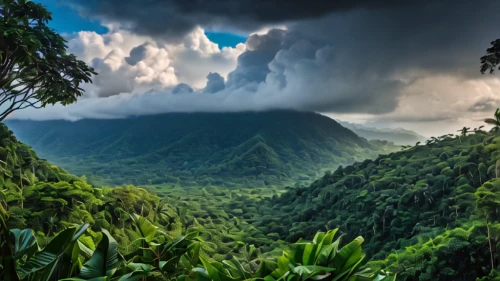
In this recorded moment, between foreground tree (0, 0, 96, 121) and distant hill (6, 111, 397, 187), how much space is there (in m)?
16.2

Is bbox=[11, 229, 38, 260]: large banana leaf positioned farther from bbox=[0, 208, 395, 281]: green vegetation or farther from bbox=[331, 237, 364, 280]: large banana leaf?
bbox=[331, 237, 364, 280]: large banana leaf

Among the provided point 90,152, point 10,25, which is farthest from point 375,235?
point 90,152

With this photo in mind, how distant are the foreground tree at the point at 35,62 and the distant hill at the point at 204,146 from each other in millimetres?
16234

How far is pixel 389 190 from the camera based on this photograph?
9617 mm

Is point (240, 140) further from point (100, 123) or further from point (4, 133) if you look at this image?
point (4, 133)

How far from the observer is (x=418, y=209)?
8648 mm

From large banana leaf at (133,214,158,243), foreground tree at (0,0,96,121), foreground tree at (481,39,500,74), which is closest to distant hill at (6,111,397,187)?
foreground tree at (0,0,96,121)

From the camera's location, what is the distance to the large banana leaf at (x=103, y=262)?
840 mm

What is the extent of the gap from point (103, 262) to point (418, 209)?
29.4 ft

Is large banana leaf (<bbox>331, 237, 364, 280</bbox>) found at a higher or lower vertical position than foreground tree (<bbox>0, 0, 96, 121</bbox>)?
lower

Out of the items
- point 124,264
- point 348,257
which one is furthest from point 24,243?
point 348,257

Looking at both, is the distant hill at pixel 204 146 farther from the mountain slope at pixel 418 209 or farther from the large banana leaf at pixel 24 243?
the large banana leaf at pixel 24 243

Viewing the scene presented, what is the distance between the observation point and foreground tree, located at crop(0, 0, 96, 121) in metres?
4.80

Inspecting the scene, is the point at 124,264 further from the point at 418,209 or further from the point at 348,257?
the point at 418,209
